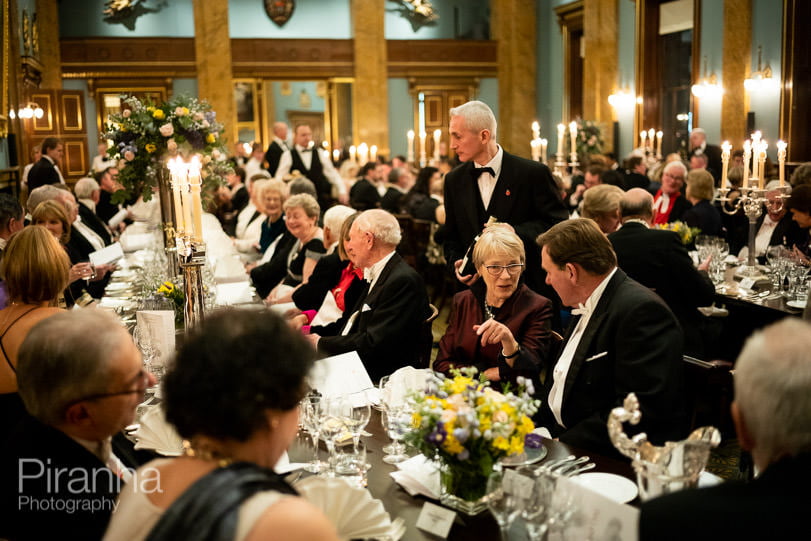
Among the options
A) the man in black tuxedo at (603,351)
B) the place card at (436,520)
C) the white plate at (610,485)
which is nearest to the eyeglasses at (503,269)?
the man in black tuxedo at (603,351)

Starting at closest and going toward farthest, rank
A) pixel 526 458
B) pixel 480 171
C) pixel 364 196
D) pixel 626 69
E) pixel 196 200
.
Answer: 1. pixel 526 458
2. pixel 196 200
3. pixel 480 171
4. pixel 364 196
5. pixel 626 69

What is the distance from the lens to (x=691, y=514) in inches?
54.6

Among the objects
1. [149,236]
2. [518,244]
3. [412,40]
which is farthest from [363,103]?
[518,244]

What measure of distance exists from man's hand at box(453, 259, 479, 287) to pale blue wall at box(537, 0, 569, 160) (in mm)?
12781

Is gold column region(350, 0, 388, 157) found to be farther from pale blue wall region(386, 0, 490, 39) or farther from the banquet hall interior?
pale blue wall region(386, 0, 490, 39)

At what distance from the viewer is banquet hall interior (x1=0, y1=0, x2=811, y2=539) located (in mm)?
4340

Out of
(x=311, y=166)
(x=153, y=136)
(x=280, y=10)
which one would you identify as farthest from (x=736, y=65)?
(x=280, y=10)

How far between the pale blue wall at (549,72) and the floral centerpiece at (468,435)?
49.4 ft

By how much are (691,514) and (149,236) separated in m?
6.59

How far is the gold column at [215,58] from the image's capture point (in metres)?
16.1

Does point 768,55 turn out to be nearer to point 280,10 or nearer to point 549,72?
point 549,72

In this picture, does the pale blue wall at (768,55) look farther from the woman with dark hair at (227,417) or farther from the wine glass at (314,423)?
the woman with dark hair at (227,417)

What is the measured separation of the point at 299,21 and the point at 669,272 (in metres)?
14.1

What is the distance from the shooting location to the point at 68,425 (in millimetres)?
1806
